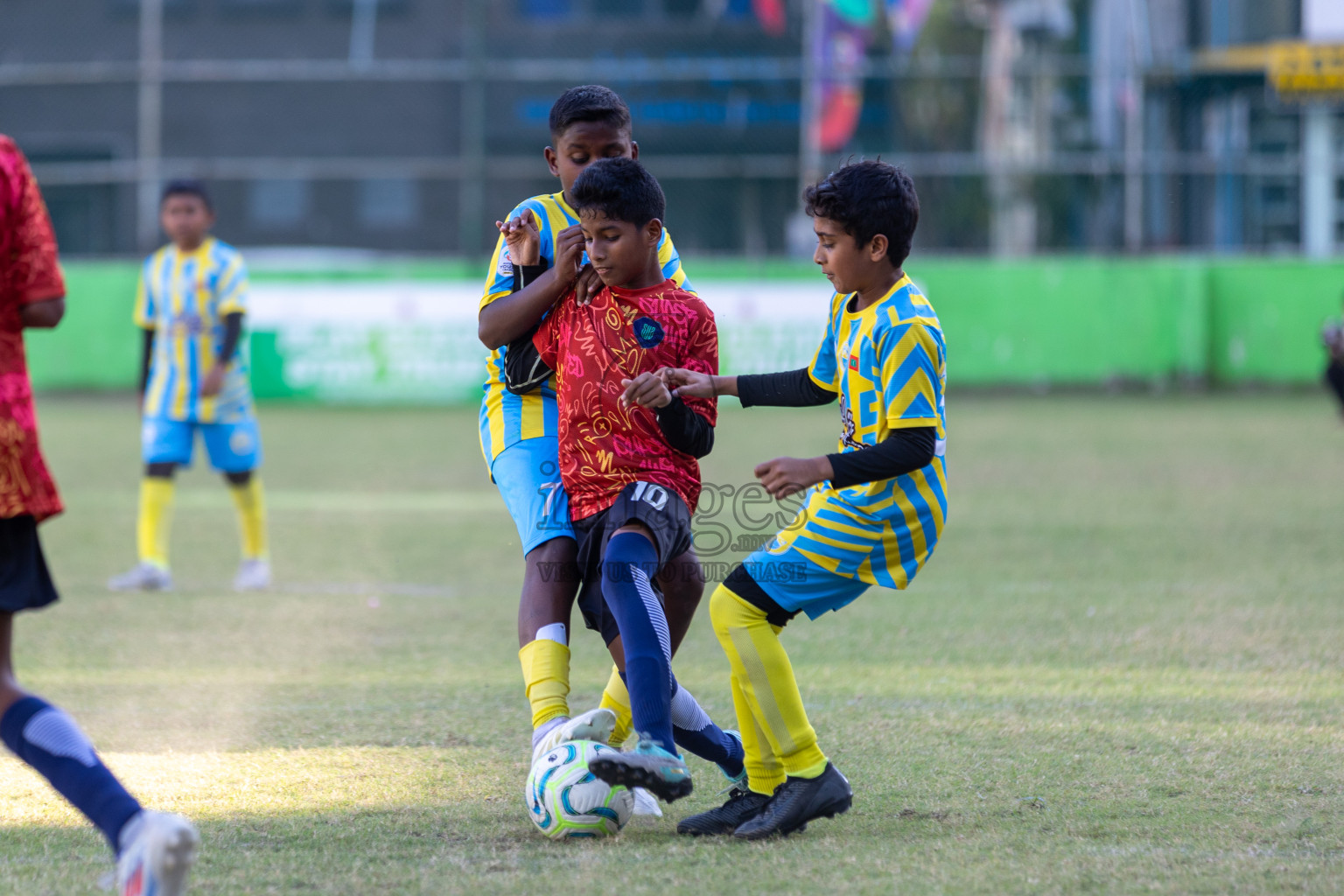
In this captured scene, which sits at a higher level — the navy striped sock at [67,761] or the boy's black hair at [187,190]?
the boy's black hair at [187,190]

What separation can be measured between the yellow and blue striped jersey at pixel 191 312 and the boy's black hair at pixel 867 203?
509 cm

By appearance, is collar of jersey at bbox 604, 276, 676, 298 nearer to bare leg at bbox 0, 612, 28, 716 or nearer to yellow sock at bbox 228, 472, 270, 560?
bare leg at bbox 0, 612, 28, 716

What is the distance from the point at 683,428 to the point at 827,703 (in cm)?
184

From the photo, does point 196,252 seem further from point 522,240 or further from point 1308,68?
point 1308,68

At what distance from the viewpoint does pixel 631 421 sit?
3.79 meters

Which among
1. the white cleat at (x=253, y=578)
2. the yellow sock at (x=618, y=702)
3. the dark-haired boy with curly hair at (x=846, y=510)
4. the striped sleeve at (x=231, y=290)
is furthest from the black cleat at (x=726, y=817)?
the striped sleeve at (x=231, y=290)

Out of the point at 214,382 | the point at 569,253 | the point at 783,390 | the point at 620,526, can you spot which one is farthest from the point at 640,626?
the point at 214,382

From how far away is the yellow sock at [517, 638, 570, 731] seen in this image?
3.86 m

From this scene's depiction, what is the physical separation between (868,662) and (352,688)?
192 centimetres

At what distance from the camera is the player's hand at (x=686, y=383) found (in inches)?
145

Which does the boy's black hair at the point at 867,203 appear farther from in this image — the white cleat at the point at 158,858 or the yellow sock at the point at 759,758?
the white cleat at the point at 158,858

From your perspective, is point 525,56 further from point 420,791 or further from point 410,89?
point 420,791

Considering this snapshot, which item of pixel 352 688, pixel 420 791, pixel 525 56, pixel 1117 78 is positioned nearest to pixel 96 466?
pixel 352 688

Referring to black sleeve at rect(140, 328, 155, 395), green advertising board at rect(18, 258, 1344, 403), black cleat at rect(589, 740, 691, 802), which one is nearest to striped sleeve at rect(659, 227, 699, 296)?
black cleat at rect(589, 740, 691, 802)
